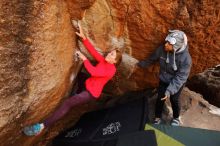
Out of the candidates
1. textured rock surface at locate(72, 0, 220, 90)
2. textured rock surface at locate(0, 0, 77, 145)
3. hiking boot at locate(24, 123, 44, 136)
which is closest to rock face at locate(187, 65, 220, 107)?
textured rock surface at locate(72, 0, 220, 90)

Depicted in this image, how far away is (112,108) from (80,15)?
185 centimetres

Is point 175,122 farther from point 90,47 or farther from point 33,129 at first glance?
point 33,129

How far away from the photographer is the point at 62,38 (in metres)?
4.74

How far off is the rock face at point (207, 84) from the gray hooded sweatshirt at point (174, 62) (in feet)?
7.71

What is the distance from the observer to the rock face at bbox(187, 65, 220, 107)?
7422 mm

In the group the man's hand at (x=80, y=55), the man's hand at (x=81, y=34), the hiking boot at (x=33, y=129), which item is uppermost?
the man's hand at (x=81, y=34)

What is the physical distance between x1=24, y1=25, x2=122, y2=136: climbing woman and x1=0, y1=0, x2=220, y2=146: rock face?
0.10 m

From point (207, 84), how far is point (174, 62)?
269 cm

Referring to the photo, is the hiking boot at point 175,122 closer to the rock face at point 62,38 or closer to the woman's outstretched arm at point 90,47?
the rock face at point 62,38

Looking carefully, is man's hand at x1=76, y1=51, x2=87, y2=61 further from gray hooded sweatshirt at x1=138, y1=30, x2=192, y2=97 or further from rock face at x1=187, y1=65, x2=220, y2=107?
rock face at x1=187, y1=65, x2=220, y2=107

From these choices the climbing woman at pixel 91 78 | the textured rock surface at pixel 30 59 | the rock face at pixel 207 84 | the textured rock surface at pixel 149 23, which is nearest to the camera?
the textured rock surface at pixel 30 59

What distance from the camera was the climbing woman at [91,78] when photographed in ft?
16.6

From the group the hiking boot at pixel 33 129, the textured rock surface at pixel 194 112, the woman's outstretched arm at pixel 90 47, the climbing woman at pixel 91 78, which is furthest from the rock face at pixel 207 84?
the hiking boot at pixel 33 129

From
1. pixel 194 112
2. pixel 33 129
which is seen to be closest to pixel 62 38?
pixel 33 129
